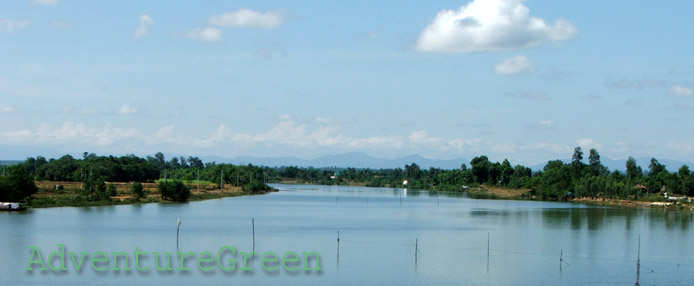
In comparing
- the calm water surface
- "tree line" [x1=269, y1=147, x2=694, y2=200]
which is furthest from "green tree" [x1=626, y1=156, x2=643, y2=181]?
the calm water surface

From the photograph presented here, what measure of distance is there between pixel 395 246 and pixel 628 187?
6590 centimetres

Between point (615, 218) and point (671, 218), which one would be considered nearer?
point (615, 218)

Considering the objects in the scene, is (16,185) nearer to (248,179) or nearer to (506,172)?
(248,179)

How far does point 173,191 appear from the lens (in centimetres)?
8181

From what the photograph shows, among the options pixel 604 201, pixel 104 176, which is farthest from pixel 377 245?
pixel 104 176

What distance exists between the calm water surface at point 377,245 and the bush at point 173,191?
16212 millimetres

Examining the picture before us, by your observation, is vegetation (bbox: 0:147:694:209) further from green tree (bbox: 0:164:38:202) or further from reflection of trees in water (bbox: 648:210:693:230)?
reflection of trees in water (bbox: 648:210:693:230)

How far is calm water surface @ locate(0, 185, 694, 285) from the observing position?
29.2 meters

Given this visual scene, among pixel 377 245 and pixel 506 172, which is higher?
pixel 506 172

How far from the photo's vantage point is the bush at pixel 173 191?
3191 inches

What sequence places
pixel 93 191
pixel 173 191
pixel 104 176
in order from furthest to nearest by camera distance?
pixel 104 176 < pixel 173 191 < pixel 93 191

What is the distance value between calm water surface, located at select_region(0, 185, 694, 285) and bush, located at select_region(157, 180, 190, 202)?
638 inches

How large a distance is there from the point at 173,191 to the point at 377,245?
4703 centimetres

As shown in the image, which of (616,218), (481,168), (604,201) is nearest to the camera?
(616,218)
